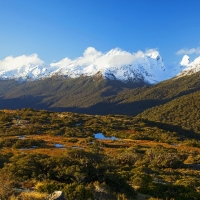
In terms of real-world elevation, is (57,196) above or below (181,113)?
above

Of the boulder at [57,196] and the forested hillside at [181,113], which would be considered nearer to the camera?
the boulder at [57,196]

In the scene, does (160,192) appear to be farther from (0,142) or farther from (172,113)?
(172,113)

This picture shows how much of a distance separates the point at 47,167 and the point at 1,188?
18.5ft

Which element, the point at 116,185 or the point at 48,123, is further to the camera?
the point at 48,123

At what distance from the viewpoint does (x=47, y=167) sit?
17047mm

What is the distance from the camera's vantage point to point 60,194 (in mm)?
10953

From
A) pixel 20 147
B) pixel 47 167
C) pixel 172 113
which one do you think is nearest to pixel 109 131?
pixel 20 147

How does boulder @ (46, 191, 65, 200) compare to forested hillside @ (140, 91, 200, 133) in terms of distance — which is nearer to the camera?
boulder @ (46, 191, 65, 200)

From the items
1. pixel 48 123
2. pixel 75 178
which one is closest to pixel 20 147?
pixel 75 178

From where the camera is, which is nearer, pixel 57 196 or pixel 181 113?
pixel 57 196

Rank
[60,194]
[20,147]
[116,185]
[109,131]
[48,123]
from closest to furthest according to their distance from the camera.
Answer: [60,194], [116,185], [20,147], [109,131], [48,123]

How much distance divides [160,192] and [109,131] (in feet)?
148

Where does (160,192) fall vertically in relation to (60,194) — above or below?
below

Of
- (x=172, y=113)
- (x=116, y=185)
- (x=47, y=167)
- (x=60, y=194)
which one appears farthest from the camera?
(x=172, y=113)
